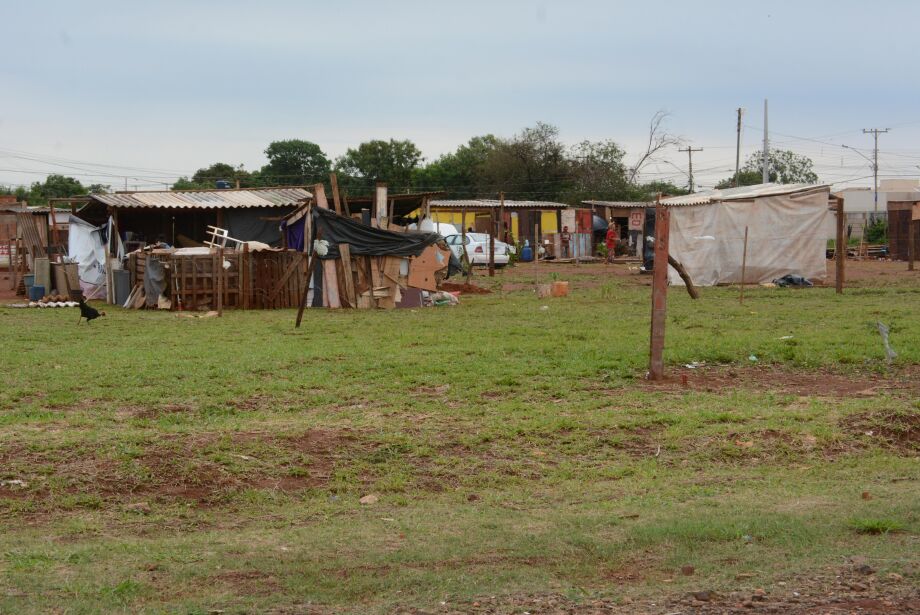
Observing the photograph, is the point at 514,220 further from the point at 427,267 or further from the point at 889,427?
the point at 889,427

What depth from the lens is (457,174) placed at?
7231cm

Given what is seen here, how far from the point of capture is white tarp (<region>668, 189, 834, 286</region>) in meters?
28.1

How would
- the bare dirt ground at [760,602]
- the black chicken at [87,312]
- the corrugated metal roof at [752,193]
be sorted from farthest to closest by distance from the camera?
1. the corrugated metal roof at [752,193]
2. the black chicken at [87,312]
3. the bare dirt ground at [760,602]

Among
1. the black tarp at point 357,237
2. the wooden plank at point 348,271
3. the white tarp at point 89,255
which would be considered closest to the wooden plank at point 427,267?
the black tarp at point 357,237

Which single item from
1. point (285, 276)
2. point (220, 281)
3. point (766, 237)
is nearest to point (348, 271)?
point (285, 276)

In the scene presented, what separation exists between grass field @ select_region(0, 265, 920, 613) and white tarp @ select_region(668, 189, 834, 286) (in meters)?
12.8

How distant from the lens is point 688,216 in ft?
93.9

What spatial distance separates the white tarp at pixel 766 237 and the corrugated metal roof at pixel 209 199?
11.7 metres

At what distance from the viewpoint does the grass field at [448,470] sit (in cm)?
528

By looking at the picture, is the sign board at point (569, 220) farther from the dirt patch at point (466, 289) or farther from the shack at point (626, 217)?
the dirt patch at point (466, 289)

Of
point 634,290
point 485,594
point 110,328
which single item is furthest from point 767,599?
point 634,290

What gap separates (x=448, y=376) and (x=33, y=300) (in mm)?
16284

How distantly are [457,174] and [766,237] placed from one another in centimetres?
4567

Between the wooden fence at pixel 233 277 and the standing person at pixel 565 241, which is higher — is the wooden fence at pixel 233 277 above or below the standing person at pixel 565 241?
below
